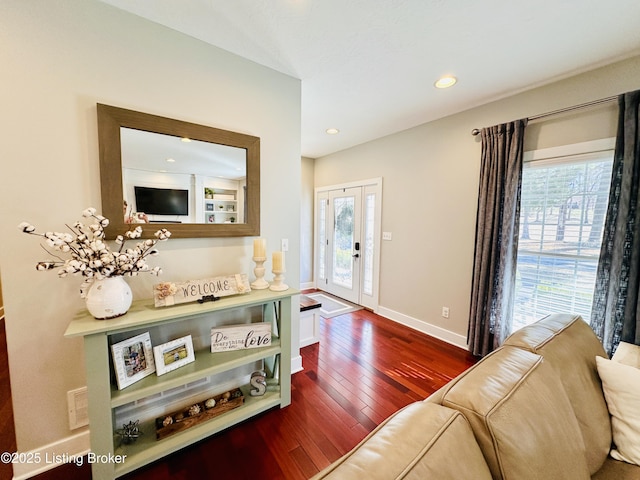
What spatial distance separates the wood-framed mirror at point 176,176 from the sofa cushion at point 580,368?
178cm

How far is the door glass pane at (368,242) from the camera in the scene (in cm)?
373

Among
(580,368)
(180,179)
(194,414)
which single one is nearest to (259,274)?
(180,179)

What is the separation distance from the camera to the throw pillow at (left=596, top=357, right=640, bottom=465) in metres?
0.92

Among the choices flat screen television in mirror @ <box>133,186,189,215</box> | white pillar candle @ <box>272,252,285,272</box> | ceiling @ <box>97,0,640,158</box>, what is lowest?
white pillar candle @ <box>272,252,285,272</box>

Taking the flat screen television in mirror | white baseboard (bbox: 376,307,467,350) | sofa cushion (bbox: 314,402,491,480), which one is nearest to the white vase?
the flat screen television in mirror

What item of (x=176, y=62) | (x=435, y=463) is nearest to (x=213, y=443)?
(x=435, y=463)

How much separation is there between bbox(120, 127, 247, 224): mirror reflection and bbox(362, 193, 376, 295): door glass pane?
2.31 meters

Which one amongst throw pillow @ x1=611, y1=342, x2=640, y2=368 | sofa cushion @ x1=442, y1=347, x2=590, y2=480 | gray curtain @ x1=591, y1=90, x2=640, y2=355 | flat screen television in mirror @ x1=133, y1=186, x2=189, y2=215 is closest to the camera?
sofa cushion @ x1=442, y1=347, x2=590, y2=480

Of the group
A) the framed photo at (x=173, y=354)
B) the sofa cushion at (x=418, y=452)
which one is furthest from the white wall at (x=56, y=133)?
the sofa cushion at (x=418, y=452)

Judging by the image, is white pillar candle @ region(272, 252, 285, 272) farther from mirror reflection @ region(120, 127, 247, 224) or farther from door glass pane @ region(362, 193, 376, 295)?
door glass pane @ region(362, 193, 376, 295)

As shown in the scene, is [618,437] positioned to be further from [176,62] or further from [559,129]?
[176,62]

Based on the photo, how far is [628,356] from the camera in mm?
1203

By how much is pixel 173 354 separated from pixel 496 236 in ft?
9.21

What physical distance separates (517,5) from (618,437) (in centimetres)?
211
